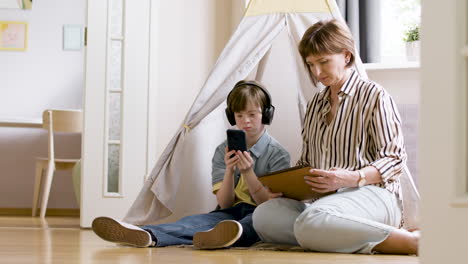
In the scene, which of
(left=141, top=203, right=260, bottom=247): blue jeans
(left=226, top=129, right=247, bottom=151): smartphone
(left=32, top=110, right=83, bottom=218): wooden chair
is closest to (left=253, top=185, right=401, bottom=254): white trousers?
(left=141, top=203, right=260, bottom=247): blue jeans

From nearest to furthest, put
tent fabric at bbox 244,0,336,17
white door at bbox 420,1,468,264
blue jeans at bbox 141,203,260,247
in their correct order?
1. white door at bbox 420,1,468,264
2. blue jeans at bbox 141,203,260,247
3. tent fabric at bbox 244,0,336,17

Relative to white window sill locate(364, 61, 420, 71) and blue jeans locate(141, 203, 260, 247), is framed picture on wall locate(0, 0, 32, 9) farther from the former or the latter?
blue jeans locate(141, 203, 260, 247)

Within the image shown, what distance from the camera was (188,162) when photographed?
10.1 ft

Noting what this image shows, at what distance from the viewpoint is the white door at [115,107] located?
143 inches

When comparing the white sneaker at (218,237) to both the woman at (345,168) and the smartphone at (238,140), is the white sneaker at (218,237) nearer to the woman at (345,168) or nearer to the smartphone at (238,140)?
the woman at (345,168)

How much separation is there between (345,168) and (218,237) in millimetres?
472

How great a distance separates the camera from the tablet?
230cm

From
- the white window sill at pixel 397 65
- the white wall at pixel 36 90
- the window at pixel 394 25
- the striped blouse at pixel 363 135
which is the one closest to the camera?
the striped blouse at pixel 363 135

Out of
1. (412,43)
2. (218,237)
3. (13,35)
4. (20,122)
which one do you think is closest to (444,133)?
(218,237)

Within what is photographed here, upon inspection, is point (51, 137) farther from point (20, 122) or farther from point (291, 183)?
point (291, 183)

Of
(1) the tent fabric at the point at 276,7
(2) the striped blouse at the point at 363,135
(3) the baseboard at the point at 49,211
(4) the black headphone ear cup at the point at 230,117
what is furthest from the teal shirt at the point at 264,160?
(3) the baseboard at the point at 49,211

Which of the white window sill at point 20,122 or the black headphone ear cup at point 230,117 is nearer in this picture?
the black headphone ear cup at point 230,117

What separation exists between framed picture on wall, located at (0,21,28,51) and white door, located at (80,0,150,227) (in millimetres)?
2479

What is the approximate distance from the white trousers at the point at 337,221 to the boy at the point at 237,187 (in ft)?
0.36
